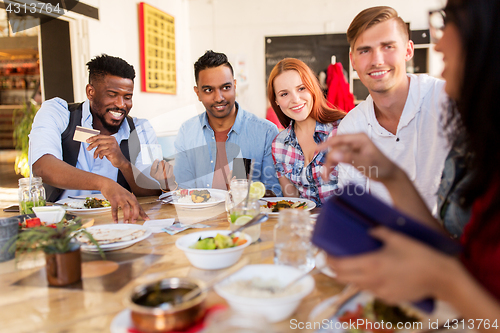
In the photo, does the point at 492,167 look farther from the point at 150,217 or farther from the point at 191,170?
the point at 191,170

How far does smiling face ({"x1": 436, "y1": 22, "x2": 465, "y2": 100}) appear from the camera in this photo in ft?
2.34

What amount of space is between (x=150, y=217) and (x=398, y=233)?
1.31 metres

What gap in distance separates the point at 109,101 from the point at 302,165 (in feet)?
4.97

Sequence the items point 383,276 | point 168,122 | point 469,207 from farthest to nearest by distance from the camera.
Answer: point 168,122 → point 469,207 → point 383,276

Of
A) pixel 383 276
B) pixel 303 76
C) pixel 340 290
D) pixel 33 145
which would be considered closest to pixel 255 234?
pixel 340 290

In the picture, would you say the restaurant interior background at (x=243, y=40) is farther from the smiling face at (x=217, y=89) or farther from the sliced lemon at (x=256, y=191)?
the sliced lemon at (x=256, y=191)

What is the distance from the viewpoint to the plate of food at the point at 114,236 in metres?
1.18

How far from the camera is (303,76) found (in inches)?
89.1

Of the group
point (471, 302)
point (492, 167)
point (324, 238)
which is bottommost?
point (471, 302)

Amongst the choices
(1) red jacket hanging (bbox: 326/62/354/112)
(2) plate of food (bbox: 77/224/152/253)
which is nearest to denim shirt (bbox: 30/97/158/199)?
(2) plate of food (bbox: 77/224/152/253)

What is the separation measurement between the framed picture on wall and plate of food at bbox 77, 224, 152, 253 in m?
3.27

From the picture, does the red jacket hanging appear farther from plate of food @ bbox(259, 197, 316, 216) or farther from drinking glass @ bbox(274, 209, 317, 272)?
drinking glass @ bbox(274, 209, 317, 272)

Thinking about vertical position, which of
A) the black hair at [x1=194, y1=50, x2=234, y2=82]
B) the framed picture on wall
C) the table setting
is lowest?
the table setting

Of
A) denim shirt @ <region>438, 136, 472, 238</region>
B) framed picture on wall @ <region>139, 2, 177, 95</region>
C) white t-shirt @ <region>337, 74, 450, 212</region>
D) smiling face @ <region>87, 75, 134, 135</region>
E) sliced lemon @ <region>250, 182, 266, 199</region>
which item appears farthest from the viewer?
framed picture on wall @ <region>139, 2, 177, 95</region>
